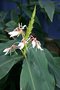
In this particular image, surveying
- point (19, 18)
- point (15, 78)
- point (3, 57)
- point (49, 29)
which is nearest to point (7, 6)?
point (49, 29)

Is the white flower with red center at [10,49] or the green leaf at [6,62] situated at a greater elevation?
the white flower with red center at [10,49]

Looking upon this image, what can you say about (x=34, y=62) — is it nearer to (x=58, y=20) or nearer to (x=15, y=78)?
(x=15, y=78)

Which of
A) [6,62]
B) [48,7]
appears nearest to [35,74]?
[6,62]

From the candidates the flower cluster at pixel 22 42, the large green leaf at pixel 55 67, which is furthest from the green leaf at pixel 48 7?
the flower cluster at pixel 22 42

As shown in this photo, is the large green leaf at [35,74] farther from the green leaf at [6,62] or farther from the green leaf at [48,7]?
the green leaf at [48,7]

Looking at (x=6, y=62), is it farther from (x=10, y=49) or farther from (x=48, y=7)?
(x=48, y=7)

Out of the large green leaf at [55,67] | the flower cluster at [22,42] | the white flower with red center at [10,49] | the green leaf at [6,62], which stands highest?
the flower cluster at [22,42]

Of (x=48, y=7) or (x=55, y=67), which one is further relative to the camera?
(x=48, y=7)
